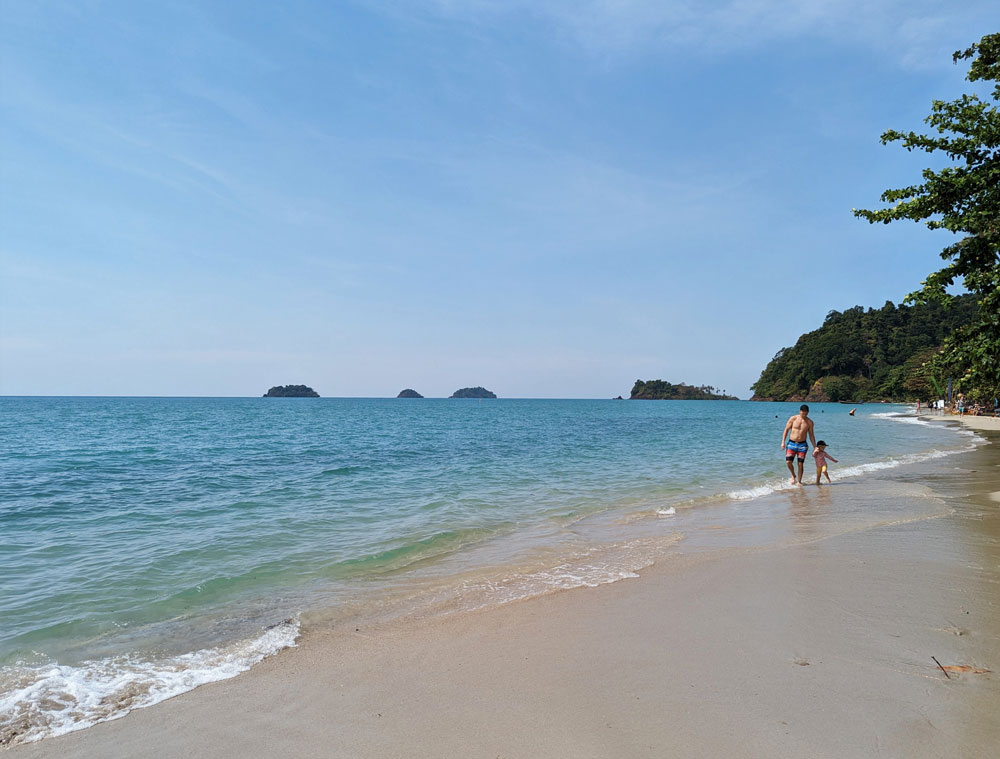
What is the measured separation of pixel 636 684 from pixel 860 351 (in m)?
163

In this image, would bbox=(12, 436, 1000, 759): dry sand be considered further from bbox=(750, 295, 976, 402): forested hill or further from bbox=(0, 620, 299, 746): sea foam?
bbox=(750, 295, 976, 402): forested hill

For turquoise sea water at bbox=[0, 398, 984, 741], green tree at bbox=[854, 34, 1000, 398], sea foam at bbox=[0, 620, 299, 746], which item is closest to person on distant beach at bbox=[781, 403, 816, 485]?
turquoise sea water at bbox=[0, 398, 984, 741]

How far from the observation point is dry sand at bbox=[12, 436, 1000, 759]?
10.1 feet

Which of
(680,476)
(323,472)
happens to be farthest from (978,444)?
(323,472)

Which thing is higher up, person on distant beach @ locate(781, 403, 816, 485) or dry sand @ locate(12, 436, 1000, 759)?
person on distant beach @ locate(781, 403, 816, 485)

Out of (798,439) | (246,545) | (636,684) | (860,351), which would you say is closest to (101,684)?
(636,684)

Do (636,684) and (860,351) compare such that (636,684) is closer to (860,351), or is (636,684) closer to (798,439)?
(798,439)

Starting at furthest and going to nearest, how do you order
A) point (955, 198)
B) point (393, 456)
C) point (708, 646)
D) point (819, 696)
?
point (393, 456)
point (955, 198)
point (708, 646)
point (819, 696)

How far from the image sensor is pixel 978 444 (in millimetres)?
26125

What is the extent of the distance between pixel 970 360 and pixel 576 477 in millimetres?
10052

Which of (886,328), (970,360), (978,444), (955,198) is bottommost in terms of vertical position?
(978,444)

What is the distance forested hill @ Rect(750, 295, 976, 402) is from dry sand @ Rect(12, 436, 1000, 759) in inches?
4975

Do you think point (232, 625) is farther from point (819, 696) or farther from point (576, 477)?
point (576, 477)

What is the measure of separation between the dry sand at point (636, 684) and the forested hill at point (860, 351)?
126377 millimetres
